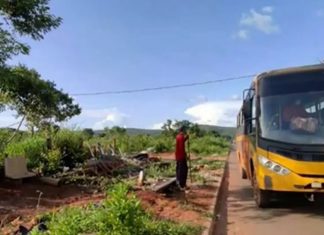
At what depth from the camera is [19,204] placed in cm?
1120

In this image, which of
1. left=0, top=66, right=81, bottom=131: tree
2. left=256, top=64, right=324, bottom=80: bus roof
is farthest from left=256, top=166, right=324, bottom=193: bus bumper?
left=0, top=66, right=81, bottom=131: tree

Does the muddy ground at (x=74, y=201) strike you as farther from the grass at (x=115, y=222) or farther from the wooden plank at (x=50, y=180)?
the grass at (x=115, y=222)

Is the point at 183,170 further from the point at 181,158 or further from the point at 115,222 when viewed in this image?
Answer: the point at 115,222

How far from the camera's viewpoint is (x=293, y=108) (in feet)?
31.1

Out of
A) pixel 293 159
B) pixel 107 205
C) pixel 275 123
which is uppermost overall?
pixel 275 123

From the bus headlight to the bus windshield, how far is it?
450 mm

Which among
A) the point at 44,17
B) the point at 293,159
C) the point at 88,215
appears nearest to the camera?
the point at 88,215

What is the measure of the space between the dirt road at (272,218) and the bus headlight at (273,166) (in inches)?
36.6

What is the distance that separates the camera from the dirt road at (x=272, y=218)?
27.3 feet

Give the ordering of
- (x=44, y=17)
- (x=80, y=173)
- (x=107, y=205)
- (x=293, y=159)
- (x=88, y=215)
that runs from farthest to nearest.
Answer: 1. (x=80, y=173)
2. (x=44, y=17)
3. (x=293, y=159)
4. (x=88, y=215)
5. (x=107, y=205)

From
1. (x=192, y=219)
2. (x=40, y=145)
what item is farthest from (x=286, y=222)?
(x=40, y=145)

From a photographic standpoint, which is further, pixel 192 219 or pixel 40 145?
pixel 40 145

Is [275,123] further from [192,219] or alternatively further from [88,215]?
[88,215]

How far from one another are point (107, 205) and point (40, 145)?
36.7 ft
